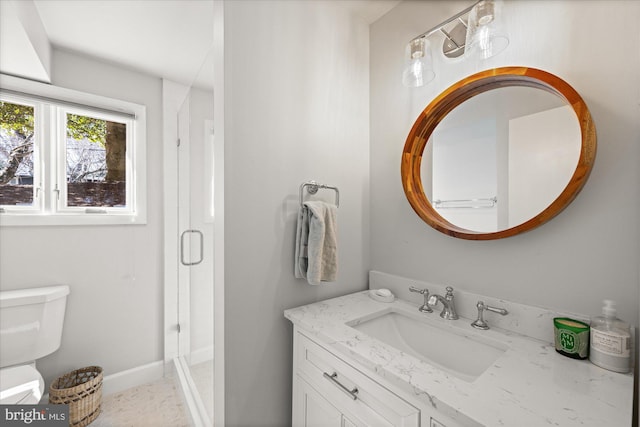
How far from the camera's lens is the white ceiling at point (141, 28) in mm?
1325

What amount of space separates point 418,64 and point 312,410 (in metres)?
1.43

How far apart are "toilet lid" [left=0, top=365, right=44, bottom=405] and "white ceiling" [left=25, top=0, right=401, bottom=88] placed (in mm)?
1722

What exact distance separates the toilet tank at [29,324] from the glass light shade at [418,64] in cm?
219

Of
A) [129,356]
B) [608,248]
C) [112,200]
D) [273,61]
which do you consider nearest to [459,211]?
[608,248]

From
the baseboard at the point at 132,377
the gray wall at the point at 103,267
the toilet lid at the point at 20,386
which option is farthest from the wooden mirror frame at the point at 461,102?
the baseboard at the point at 132,377

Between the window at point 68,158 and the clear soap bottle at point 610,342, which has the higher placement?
the window at point 68,158

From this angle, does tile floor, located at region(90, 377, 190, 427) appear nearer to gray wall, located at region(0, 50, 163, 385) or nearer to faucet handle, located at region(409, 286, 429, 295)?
gray wall, located at region(0, 50, 163, 385)

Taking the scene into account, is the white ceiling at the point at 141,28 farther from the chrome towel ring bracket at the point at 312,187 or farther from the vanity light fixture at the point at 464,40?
the chrome towel ring bracket at the point at 312,187

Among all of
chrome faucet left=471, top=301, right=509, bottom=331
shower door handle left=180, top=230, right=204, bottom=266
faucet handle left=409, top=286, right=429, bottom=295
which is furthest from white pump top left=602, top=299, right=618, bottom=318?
shower door handle left=180, top=230, right=204, bottom=266

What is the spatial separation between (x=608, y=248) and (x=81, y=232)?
254 cm

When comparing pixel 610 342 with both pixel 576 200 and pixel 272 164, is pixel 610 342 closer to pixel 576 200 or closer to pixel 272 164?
pixel 576 200

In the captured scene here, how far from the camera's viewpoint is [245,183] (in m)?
1.07

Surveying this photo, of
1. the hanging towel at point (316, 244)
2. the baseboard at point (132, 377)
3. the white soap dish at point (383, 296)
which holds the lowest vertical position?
the baseboard at point (132, 377)

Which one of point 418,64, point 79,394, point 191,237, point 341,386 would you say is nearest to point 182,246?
point 191,237
